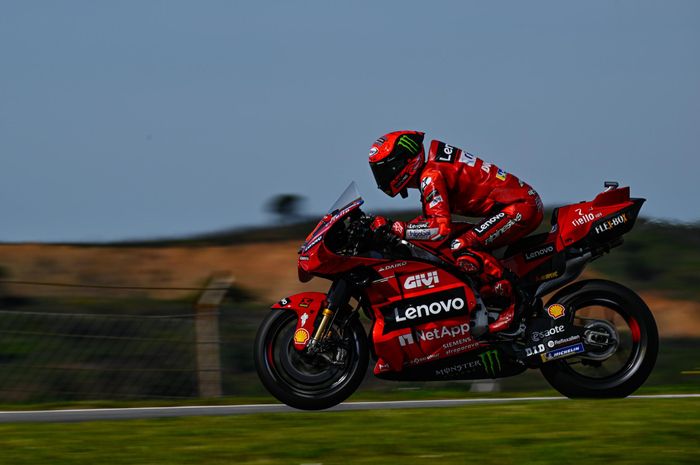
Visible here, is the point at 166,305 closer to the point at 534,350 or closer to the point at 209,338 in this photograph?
the point at 209,338

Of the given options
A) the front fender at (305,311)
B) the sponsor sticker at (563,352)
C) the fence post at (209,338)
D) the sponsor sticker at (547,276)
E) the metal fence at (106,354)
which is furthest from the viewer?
the metal fence at (106,354)

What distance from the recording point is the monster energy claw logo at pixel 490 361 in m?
9.68

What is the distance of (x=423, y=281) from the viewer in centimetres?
973

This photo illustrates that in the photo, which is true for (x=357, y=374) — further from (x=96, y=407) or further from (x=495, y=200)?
(x=96, y=407)

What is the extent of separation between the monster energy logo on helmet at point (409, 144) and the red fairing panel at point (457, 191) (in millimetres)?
122

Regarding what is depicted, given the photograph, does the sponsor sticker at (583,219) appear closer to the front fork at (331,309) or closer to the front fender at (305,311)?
the front fork at (331,309)

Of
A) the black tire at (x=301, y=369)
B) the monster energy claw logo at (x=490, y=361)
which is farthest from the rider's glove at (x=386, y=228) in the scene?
the monster energy claw logo at (x=490, y=361)

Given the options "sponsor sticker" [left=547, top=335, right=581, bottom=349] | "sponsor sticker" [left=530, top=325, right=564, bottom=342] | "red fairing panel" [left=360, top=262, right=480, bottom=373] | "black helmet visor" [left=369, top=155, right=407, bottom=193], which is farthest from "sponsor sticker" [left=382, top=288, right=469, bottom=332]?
"black helmet visor" [left=369, top=155, right=407, bottom=193]

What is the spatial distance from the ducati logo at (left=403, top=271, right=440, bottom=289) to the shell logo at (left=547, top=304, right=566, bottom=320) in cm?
85

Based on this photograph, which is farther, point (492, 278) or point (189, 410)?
point (189, 410)

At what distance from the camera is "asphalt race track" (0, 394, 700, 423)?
10305 millimetres

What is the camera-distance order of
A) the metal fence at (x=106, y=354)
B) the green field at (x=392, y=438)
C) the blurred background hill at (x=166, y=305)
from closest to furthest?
the green field at (x=392, y=438), the metal fence at (x=106, y=354), the blurred background hill at (x=166, y=305)

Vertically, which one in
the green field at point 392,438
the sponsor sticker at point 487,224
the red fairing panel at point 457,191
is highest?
the red fairing panel at point 457,191

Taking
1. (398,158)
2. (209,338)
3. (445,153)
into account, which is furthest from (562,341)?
(209,338)
